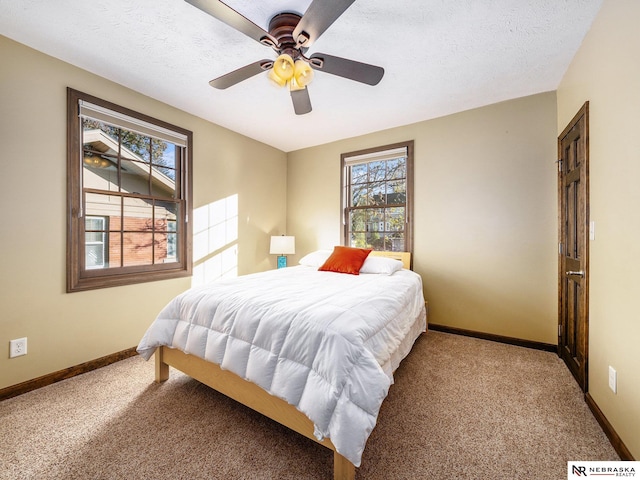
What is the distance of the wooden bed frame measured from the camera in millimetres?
1232

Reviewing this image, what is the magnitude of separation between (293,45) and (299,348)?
1.81 m

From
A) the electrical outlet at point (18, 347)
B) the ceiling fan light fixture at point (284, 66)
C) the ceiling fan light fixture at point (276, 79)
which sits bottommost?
the electrical outlet at point (18, 347)

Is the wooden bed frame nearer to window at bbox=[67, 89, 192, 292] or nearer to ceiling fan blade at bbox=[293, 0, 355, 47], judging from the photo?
window at bbox=[67, 89, 192, 292]

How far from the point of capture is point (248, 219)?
3.88m

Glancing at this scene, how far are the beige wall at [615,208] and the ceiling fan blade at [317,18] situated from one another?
1.45 meters

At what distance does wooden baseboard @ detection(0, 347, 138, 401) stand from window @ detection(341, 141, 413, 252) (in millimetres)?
2846

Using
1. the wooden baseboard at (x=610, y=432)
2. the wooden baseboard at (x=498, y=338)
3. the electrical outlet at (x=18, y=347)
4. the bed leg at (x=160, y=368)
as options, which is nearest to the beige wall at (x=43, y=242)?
the electrical outlet at (x=18, y=347)

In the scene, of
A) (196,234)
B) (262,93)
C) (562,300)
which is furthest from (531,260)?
(196,234)

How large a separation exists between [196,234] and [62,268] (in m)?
1.22

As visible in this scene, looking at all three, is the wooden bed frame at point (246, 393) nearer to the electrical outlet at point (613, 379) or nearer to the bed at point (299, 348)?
the bed at point (299, 348)

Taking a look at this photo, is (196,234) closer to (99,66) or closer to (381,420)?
(99,66)

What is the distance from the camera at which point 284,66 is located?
5.52 ft

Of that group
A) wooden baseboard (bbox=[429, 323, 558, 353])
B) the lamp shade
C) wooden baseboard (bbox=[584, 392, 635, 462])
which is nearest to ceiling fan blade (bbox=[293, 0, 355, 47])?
wooden baseboard (bbox=[584, 392, 635, 462])

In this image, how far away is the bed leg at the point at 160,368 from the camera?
2078 mm
